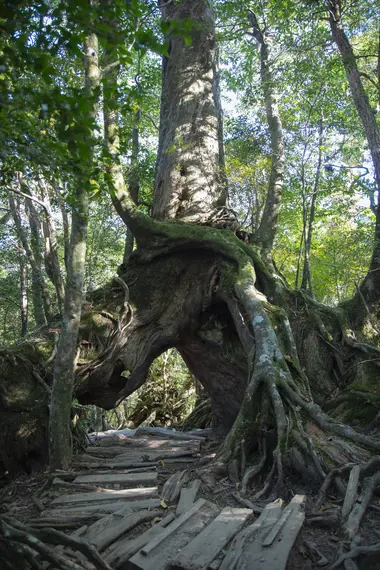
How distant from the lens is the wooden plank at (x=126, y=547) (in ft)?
9.53

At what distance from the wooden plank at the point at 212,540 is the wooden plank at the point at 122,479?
4.40 feet

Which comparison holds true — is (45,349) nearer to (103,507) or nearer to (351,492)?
(103,507)

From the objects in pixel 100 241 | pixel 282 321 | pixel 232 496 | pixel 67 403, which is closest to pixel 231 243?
pixel 282 321

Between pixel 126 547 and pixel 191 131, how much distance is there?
7567 mm

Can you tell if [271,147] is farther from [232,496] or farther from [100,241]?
[232,496]

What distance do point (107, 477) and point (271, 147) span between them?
7.97 metres

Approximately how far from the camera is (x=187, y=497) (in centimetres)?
400

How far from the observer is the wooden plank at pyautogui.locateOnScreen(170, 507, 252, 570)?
2781 millimetres

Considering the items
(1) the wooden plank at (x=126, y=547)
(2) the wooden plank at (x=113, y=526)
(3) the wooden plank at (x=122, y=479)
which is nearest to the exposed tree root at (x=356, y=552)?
(1) the wooden plank at (x=126, y=547)

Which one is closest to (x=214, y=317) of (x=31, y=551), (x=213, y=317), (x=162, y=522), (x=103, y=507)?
(x=213, y=317)

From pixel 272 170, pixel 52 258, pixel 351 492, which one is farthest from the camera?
pixel 272 170

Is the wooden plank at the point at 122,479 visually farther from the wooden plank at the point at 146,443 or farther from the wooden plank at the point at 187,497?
the wooden plank at the point at 146,443

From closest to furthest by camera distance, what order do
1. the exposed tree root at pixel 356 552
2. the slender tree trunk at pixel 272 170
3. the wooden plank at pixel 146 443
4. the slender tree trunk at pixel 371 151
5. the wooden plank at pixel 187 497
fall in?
the exposed tree root at pixel 356 552, the wooden plank at pixel 187 497, the wooden plank at pixel 146 443, the slender tree trunk at pixel 371 151, the slender tree trunk at pixel 272 170

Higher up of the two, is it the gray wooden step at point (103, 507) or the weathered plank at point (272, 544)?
the weathered plank at point (272, 544)
